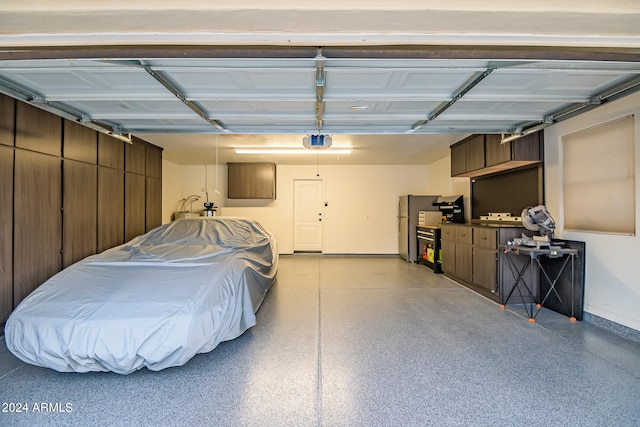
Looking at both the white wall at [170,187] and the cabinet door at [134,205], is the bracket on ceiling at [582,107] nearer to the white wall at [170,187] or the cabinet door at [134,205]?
the cabinet door at [134,205]

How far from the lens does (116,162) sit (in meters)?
4.32

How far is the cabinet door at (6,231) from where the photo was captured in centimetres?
269

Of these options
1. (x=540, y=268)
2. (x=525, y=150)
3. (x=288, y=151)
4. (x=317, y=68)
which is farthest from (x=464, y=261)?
(x=317, y=68)

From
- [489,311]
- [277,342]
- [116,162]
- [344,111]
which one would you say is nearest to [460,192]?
[489,311]

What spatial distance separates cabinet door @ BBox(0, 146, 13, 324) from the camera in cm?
269

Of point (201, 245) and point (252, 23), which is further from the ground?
point (252, 23)

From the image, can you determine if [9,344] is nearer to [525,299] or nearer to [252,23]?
[252,23]

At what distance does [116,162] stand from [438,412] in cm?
501

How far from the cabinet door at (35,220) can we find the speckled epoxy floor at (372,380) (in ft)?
2.65

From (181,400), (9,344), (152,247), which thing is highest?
(152,247)

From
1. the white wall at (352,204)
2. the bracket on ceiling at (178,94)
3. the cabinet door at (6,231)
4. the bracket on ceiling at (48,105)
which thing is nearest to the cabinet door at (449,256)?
the white wall at (352,204)

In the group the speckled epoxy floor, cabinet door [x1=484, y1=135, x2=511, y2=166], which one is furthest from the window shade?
the speckled epoxy floor

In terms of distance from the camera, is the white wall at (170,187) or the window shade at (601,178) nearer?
the window shade at (601,178)

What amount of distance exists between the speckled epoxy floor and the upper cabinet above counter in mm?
1969
